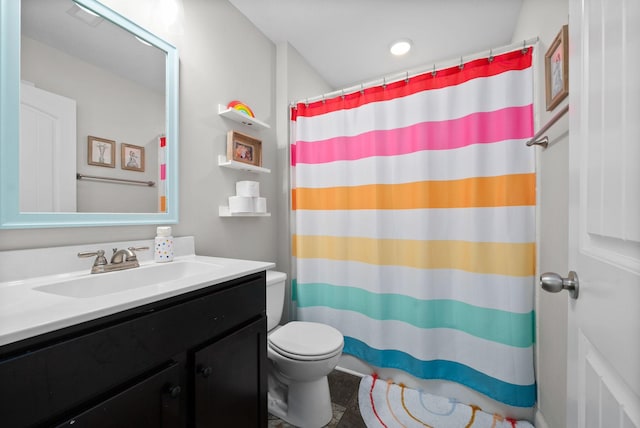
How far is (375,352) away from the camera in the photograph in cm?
171

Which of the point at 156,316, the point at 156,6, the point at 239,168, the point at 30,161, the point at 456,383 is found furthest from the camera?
the point at 239,168

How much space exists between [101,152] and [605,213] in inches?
61.2

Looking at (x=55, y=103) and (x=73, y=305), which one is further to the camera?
(x=55, y=103)

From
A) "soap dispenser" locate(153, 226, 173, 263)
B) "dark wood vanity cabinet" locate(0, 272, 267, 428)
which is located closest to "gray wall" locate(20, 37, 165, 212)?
"soap dispenser" locate(153, 226, 173, 263)

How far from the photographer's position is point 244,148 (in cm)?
172

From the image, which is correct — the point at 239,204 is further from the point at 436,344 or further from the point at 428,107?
the point at 436,344

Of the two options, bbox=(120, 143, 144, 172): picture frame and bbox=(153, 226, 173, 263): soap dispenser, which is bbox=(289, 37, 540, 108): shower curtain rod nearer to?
bbox=(120, 143, 144, 172): picture frame

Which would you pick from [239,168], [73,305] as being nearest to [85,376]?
[73,305]

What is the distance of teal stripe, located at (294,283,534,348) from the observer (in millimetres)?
1350

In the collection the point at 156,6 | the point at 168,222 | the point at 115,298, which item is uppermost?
the point at 156,6

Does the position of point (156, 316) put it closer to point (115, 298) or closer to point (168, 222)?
point (115, 298)

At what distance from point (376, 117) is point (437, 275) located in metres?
1.06

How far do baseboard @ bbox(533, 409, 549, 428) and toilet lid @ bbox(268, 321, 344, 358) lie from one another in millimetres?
988

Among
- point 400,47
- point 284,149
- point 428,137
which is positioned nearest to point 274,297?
point 284,149
